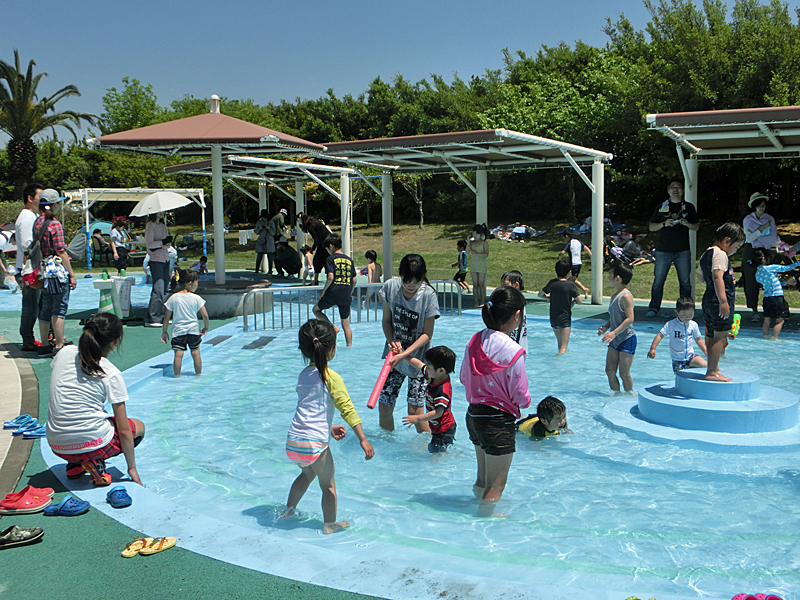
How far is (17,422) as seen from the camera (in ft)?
19.7

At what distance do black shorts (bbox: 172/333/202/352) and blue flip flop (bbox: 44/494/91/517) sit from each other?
13.7ft

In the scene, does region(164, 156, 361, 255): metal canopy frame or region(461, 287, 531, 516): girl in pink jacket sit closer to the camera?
region(461, 287, 531, 516): girl in pink jacket

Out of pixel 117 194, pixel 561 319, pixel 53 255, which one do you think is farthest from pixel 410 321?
pixel 117 194

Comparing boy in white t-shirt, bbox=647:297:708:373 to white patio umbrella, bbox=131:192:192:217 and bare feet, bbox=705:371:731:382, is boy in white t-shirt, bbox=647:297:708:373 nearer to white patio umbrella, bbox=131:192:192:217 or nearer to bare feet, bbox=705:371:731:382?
bare feet, bbox=705:371:731:382

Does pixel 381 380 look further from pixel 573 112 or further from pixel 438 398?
pixel 573 112

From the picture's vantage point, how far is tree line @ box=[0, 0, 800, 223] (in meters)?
23.4

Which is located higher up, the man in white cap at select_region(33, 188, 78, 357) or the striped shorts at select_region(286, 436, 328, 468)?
the man in white cap at select_region(33, 188, 78, 357)

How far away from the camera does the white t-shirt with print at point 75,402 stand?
466cm

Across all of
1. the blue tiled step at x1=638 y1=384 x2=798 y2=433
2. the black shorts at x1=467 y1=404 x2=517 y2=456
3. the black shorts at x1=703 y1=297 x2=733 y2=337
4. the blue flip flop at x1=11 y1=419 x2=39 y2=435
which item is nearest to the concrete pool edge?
the black shorts at x1=467 y1=404 x2=517 y2=456

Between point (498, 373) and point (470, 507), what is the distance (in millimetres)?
1175

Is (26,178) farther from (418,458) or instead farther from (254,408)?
(418,458)

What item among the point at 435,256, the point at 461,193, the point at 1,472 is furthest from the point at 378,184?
the point at 1,472

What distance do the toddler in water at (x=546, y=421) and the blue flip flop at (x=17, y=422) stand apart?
434 centimetres

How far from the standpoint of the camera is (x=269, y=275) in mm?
20984
